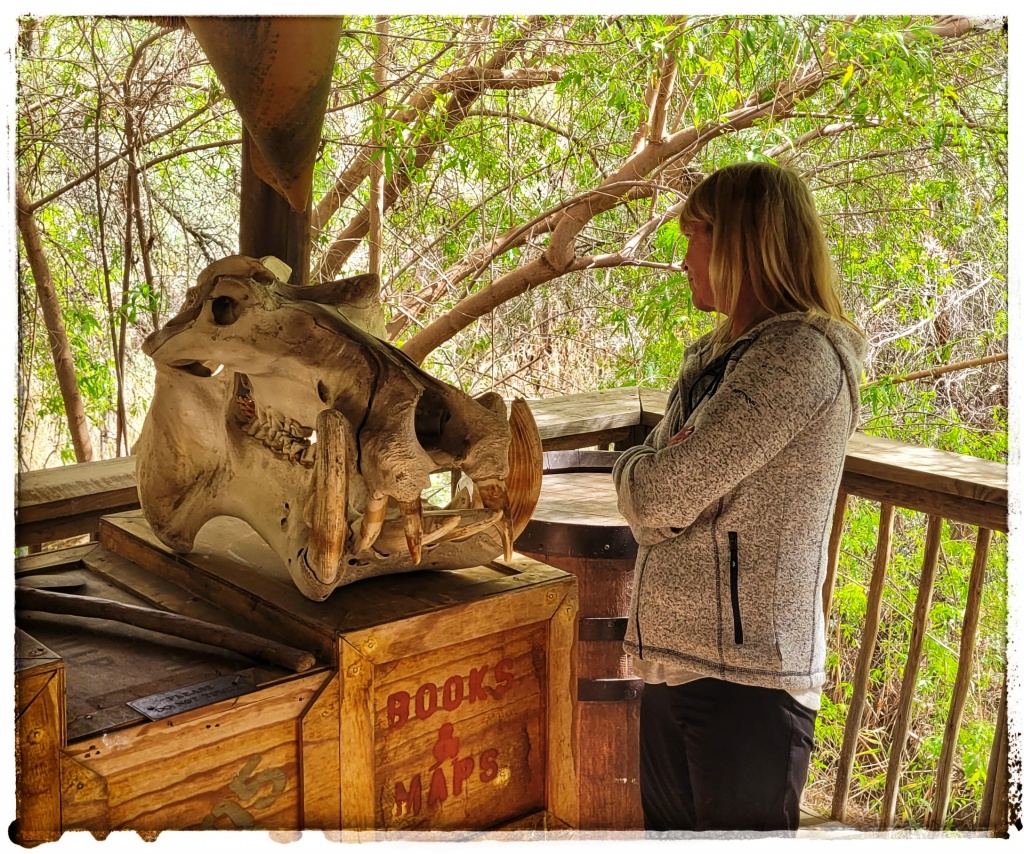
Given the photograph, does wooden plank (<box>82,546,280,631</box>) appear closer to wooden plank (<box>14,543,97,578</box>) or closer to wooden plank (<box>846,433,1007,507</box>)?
wooden plank (<box>14,543,97,578</box>)

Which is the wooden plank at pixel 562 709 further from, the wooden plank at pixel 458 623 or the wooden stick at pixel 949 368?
the wooden stick at pixel 949 368

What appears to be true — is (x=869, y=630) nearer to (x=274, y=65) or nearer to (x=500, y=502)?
(x=500, y=502)

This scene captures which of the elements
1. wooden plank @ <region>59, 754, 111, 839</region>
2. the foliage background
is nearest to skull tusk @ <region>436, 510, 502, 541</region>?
wooden plank @ <region>59, 754, 111, 839</region>

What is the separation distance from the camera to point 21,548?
6.89ft

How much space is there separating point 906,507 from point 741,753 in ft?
2.46

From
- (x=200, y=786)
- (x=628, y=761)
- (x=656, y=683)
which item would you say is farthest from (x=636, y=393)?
(x=200, y=786)

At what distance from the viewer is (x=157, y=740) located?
1.29 metres

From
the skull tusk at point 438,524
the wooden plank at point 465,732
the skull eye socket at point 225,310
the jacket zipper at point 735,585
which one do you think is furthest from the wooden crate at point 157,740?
the jacket zipper at point 735,585

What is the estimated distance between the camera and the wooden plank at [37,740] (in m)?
1.16

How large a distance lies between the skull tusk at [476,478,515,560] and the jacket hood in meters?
0.41

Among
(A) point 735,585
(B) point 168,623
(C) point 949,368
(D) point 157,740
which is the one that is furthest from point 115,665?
(C) point 949,368

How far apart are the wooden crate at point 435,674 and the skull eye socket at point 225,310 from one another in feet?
1.30

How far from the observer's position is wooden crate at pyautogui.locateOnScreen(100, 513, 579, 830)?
58.2 inches

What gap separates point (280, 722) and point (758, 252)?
0.92 m
